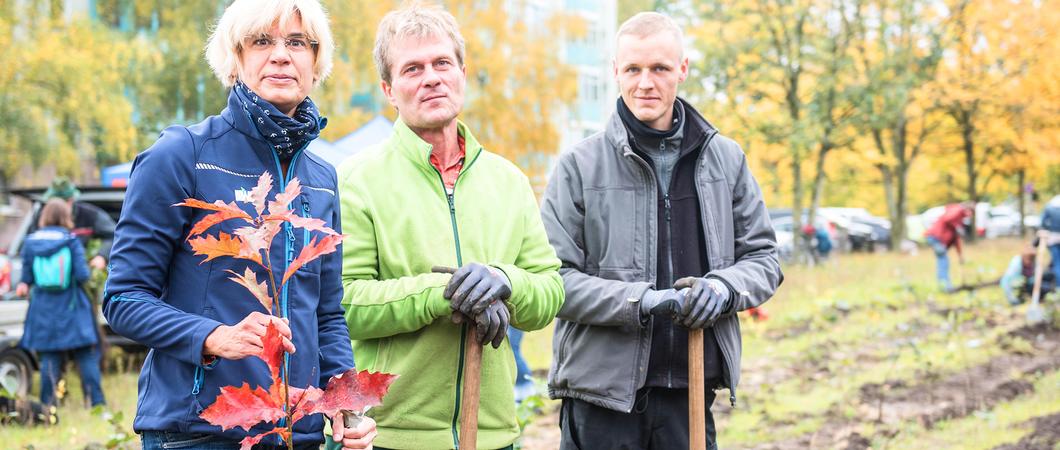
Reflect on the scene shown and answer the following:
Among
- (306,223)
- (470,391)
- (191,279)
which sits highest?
(306,223)

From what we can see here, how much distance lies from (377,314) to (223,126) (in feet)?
2.26

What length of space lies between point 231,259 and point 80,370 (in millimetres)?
6430

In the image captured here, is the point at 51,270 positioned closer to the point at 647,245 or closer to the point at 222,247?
the point at 647,245

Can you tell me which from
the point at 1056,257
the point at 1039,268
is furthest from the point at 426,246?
the point at 1056,257

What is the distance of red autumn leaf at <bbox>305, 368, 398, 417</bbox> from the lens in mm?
2170

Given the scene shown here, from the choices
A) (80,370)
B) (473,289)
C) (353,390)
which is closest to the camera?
(353,390)

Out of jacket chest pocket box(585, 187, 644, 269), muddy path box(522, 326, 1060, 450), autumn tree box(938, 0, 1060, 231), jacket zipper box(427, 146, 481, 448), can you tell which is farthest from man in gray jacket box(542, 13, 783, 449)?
autumn tree box(938, 0, 1060, 231)

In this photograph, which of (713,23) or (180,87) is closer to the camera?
(180,87)

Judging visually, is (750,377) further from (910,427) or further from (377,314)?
Result: (377,314)

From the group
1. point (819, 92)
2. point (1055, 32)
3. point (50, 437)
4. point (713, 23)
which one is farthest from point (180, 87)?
point (1055, 32)

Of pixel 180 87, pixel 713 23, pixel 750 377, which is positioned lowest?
pixel 750 377

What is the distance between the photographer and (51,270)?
25.8 feet

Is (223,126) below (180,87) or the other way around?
below

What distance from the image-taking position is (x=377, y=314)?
9.32 feet
